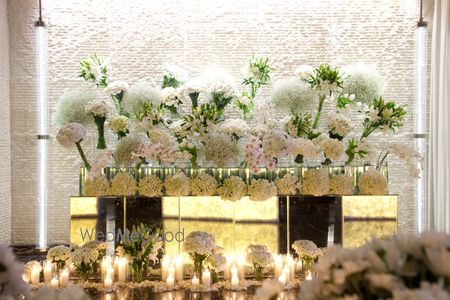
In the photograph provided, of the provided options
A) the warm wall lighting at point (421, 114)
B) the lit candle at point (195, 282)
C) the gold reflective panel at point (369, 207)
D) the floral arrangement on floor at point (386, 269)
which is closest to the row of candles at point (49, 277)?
the lit candle at point (195, 282)

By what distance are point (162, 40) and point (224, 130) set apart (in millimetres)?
2728

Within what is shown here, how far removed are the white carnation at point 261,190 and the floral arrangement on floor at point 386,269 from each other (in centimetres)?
380

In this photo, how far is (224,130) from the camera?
566 centimetres

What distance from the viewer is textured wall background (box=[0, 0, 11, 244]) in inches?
297

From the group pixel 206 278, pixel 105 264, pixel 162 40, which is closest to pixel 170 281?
pixel 206 278

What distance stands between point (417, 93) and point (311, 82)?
2322mm

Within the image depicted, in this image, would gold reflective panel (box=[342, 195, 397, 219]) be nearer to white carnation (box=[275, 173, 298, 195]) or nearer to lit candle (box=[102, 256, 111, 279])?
white carnation (box=[275, 173, 298, 195])

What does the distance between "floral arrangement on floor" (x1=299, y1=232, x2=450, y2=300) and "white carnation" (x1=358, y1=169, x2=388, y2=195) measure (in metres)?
4.03

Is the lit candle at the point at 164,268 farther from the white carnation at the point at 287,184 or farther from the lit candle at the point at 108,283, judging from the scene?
the white carnation at the point at 287,184

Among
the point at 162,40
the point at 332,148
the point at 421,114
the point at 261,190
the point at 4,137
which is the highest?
the point at 162,40

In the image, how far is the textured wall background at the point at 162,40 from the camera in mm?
7844

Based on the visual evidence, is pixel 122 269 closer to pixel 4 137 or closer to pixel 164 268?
Answer: pixel 164 268

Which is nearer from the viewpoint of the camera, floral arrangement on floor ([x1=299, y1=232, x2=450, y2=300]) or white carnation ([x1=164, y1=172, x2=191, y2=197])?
floral arrangement on floor ([x1=299, y1=232, x2=450, y2=300])

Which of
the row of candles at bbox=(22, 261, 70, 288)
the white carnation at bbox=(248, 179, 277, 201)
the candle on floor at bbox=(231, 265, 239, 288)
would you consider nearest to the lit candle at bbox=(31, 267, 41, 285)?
the row of candles at bbox=(22, 261, 70, 288)
